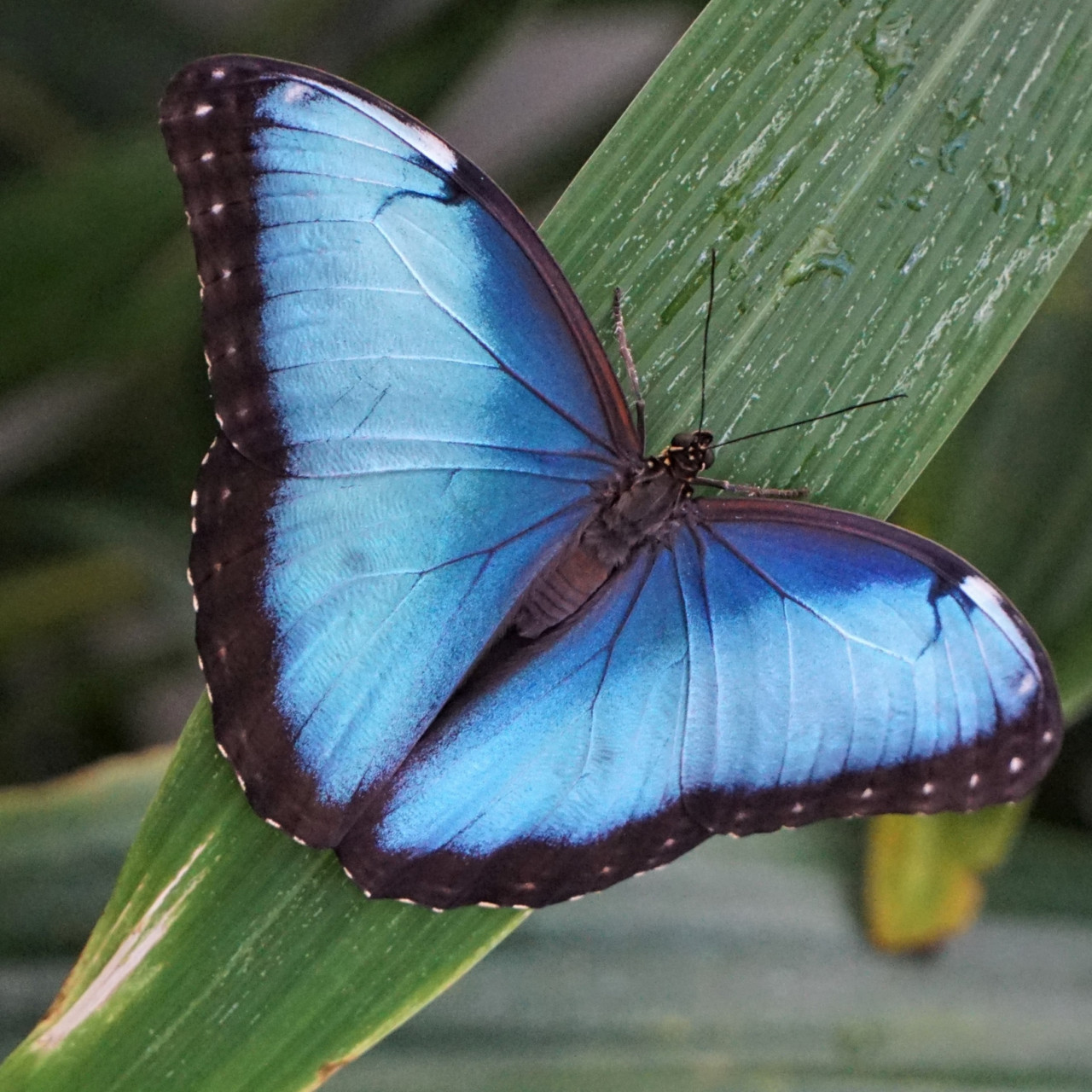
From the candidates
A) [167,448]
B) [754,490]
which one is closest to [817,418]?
[754,490]

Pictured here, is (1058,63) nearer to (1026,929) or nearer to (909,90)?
(909,90)

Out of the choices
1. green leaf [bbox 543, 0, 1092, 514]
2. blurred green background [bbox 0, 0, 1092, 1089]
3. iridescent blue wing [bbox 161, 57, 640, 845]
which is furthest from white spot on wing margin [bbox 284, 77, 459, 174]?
blurred green background [bbox 0, 0, 1092, 1089]

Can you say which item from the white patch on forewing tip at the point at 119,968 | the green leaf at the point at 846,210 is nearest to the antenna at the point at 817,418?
the green leaf at the point at 846,210

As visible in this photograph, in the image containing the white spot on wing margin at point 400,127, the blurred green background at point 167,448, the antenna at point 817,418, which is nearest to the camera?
the white spot on wing margin at point 400,127

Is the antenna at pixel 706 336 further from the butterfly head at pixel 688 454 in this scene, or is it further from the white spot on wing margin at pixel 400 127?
the white spot on wing margin at pixel 400 127

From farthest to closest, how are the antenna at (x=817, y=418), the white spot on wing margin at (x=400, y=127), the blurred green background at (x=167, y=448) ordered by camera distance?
the blurred green background at (x=167, y=448), the antenna at (x=817, y=418), the white spot on wing margin at (x=400, y=127)

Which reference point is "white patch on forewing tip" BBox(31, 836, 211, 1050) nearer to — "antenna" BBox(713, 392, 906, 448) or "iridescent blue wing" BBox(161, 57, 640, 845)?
"iridescent blue wing" BBox(161, 57, 640, 845)
